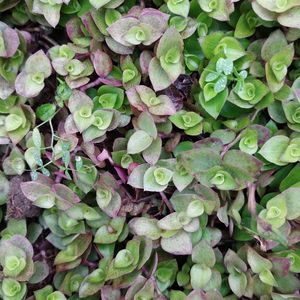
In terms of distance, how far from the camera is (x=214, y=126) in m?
1.33

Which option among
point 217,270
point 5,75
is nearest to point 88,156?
point 5,75

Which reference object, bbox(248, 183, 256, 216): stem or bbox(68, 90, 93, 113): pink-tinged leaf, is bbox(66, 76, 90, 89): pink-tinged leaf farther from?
bbox(248, 183, 256, 216): stem

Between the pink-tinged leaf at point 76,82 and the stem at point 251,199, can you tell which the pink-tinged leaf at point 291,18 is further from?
the pink-tinged leaf at point 76,82

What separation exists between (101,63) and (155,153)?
256 millimetres

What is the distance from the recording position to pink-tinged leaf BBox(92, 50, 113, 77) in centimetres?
133

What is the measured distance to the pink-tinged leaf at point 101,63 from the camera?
133cm

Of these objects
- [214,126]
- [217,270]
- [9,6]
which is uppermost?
[9,6]

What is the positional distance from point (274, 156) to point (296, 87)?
17cm

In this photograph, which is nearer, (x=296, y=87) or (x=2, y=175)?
(x=296, y=87)

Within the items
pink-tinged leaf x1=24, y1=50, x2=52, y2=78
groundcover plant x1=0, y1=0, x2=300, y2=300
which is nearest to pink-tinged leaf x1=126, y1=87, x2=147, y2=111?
groundcover plant x1=0, y1=0, x2=300, y2=300

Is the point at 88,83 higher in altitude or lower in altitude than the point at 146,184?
higher

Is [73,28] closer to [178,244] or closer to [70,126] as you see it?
[70,126]

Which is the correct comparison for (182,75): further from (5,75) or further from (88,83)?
(5,75)

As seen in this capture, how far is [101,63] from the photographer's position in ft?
4.40
